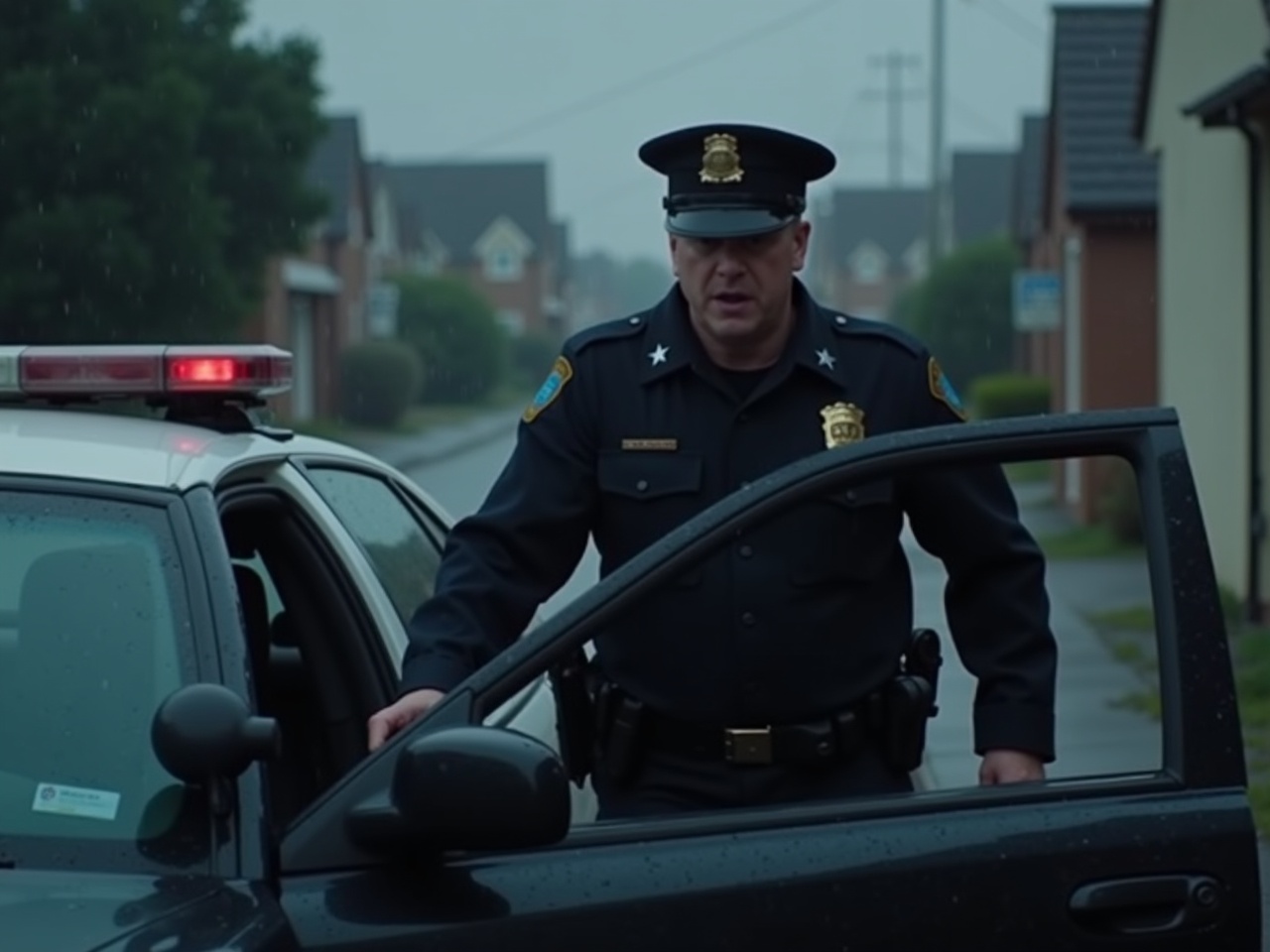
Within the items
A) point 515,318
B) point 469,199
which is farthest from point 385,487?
point 515,318

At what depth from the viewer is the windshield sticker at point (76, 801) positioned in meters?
3.26

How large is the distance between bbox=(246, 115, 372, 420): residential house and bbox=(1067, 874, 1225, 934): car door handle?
34292 mm

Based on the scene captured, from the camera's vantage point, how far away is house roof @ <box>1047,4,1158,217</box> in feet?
79.8

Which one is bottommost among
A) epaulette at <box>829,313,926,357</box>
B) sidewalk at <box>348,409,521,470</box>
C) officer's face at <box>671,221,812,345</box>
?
sidewalk at <box>348,409,521,470</box>

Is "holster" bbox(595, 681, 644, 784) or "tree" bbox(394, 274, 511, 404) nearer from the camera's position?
"holster" bbox(595, 681, 644, 784)

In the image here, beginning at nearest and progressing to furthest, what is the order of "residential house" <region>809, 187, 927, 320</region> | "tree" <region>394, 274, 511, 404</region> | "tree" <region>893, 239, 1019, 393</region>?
"tree" <region>893, 239, 1019, 393</region>, "tree" <region>394, 274, 511, 404</region>, "residential house" <region>809, 187, 927, 320</region>

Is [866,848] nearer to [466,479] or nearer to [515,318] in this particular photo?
[466,479]

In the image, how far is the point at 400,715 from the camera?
3396 mm

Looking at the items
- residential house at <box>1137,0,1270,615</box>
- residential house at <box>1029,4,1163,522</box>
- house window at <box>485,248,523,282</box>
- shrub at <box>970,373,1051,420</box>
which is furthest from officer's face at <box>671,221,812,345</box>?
house window at <box>485,248,523,282</box>

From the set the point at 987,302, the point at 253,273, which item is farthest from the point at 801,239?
the point at 987,302

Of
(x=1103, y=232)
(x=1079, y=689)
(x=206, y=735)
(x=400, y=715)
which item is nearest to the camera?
(x=206, y=735)

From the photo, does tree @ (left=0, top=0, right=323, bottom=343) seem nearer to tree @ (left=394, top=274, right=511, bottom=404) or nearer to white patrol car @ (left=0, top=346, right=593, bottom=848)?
white patrol car @ (left=0, top=346, right=593, bottom=848)

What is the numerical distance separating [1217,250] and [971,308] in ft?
103

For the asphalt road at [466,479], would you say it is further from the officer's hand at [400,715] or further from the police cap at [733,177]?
the officer's hand at [400,715]
